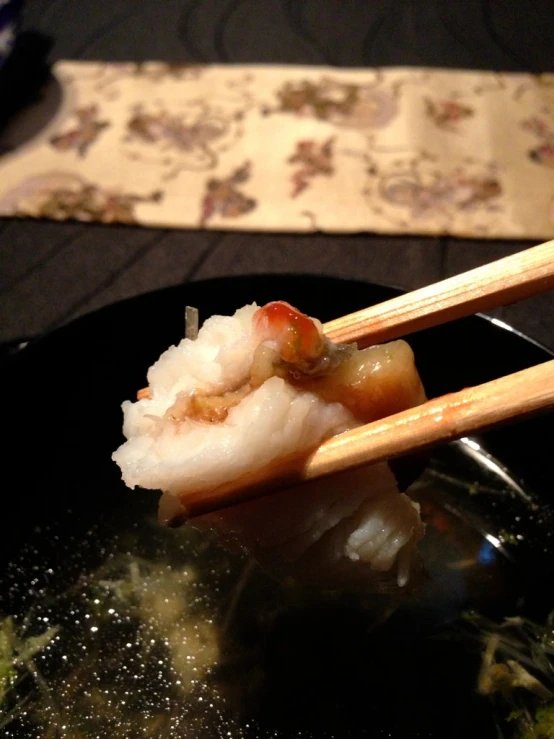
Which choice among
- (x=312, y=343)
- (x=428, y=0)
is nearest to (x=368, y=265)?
(x=312, y=343)

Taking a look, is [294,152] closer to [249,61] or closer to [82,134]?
[249,61]

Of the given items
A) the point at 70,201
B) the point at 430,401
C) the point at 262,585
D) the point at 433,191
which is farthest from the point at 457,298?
the point at 70,201

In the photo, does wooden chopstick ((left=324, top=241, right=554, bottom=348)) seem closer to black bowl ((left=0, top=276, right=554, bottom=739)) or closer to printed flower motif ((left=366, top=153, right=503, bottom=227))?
black bowl ((left=0, top=276, right=554, bottom=739))

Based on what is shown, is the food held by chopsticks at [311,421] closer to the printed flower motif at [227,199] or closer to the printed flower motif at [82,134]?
the printed flower motif at [227,199]

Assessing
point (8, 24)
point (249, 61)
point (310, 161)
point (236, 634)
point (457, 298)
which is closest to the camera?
point (457, 298)

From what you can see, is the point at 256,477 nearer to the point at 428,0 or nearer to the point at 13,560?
the point at 13,560

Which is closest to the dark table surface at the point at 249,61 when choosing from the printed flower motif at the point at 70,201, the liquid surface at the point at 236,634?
the printed flower motif at the point at 70,201

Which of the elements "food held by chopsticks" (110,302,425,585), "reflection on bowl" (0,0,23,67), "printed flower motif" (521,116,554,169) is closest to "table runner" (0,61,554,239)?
"printed flower motif" (521,116,554,169)
